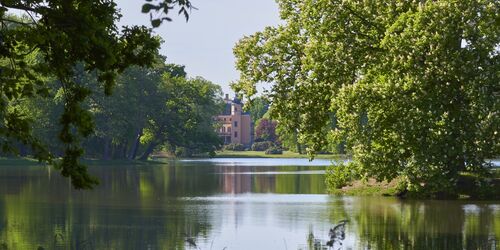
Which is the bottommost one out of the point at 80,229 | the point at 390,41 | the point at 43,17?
the point at 80,229

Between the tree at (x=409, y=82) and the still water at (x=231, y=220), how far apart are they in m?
2.20

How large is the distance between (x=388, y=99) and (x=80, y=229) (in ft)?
41.1

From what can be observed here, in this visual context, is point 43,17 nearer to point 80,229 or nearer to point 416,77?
point 80,229

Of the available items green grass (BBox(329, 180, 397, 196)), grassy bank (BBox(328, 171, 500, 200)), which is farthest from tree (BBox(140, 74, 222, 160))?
grassy bank (BBox(328, 171, 500, 200))

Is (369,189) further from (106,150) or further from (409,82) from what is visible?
(106,150)

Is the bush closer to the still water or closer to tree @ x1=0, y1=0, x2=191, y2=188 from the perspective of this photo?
the still water

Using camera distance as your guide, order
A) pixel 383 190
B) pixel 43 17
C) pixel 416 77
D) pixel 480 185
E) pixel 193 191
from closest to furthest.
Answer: pixel 43 17 < pixel 416 77 < pixel 480 185 < pixel 383 190 < pixel 193 191

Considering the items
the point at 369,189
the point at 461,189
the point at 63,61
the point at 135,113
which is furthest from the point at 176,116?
the point at 63,61

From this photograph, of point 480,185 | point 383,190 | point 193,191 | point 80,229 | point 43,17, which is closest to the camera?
point 43,17

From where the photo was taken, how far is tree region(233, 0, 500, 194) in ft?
113

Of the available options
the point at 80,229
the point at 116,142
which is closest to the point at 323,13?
the point at 80,229

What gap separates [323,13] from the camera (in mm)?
37906

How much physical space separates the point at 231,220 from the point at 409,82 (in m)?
8.05

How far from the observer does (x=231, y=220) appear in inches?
1331
